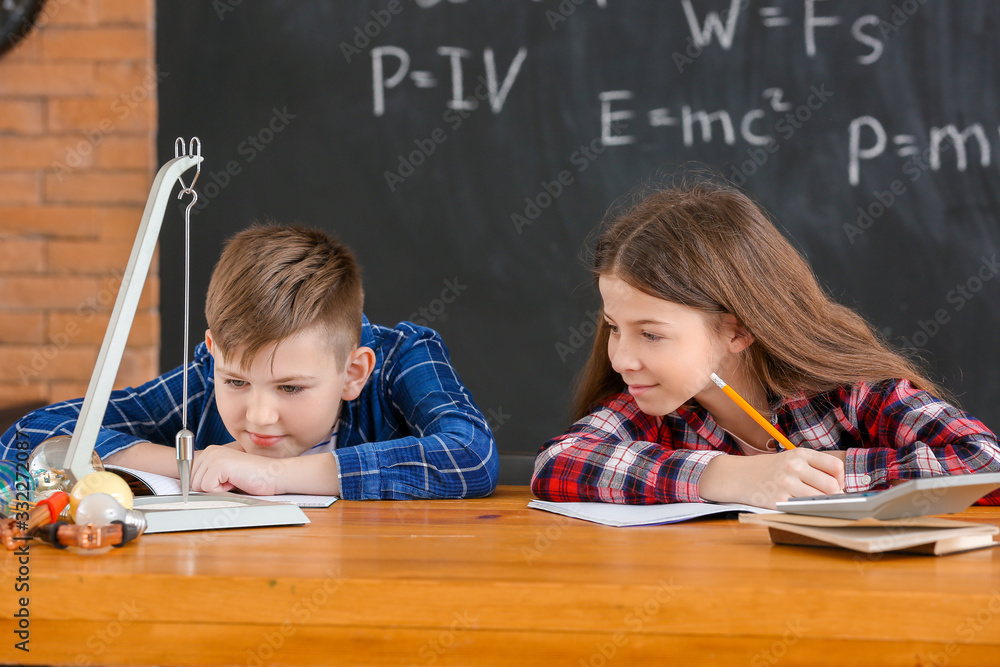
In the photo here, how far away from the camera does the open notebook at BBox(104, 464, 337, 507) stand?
3.43 ft

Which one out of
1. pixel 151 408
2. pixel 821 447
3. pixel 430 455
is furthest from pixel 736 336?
pixel 151 408

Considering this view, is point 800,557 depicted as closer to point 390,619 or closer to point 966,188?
point 390,619

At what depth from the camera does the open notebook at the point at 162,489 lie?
41.1 inches

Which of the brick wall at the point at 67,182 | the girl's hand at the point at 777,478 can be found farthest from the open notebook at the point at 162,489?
the brick wall at the point at 67,182

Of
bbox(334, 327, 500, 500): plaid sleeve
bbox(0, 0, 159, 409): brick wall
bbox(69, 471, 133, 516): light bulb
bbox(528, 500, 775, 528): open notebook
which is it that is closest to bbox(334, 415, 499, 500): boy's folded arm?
bbox(334, 327, 500, 500): plaid sleeve

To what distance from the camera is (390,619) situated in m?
0.62

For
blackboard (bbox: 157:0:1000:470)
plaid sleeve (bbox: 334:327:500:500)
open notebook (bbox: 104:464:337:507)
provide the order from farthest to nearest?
blackboard (bbox: 157:0:1000:470)
plaid sleeve (bbox: 334:327:500:500)
open notebook (bbox: 104:464:337:507)

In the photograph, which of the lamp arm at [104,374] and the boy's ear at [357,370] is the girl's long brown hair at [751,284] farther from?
the lamp arm at [104,374]

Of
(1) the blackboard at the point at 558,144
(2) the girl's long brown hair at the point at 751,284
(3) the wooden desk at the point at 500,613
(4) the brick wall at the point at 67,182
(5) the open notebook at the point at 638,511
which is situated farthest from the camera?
(4) the brick wall at the point at 67,182

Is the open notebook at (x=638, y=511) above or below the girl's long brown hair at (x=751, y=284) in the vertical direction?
below

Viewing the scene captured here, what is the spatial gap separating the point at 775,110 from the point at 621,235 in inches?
32.2

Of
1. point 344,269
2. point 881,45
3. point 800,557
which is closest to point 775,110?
point 881,45

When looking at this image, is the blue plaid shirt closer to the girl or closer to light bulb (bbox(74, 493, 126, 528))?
the girl

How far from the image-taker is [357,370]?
1.37 metres
